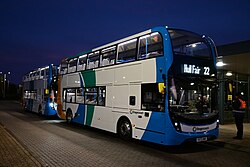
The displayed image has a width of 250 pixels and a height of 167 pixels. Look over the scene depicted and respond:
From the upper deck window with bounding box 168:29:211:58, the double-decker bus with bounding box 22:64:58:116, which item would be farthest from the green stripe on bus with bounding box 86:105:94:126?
the double-decker bus with bounding box 22:64:58:116

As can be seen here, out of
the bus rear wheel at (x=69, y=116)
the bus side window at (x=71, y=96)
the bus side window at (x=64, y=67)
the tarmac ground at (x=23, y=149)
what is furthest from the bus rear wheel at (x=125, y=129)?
the bus side window at (x=64, y=67)

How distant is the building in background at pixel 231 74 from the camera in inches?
471

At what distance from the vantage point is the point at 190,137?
28.2 ft

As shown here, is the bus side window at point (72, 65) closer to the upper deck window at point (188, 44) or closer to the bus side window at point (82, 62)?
the bus side window at point (82, 62)

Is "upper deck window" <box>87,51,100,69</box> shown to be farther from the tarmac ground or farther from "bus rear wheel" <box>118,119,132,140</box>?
the tarmac ground

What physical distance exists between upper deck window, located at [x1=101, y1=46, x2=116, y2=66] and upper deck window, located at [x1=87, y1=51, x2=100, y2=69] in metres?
0.56

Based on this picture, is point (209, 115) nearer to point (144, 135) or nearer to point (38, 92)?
point (144, 135)

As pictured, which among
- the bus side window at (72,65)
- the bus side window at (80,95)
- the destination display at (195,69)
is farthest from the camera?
the bus side window at (72,65)

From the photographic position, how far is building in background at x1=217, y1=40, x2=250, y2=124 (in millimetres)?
11969

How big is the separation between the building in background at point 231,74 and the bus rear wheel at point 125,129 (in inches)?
154

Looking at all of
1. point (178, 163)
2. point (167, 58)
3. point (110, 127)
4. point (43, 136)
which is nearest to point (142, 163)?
point (178, 163)

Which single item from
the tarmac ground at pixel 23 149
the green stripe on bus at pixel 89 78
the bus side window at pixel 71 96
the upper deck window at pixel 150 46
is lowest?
the tarmac ground at pixel 23 149

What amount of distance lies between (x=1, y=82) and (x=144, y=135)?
261 ft

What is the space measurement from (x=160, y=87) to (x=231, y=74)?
11.6 m
